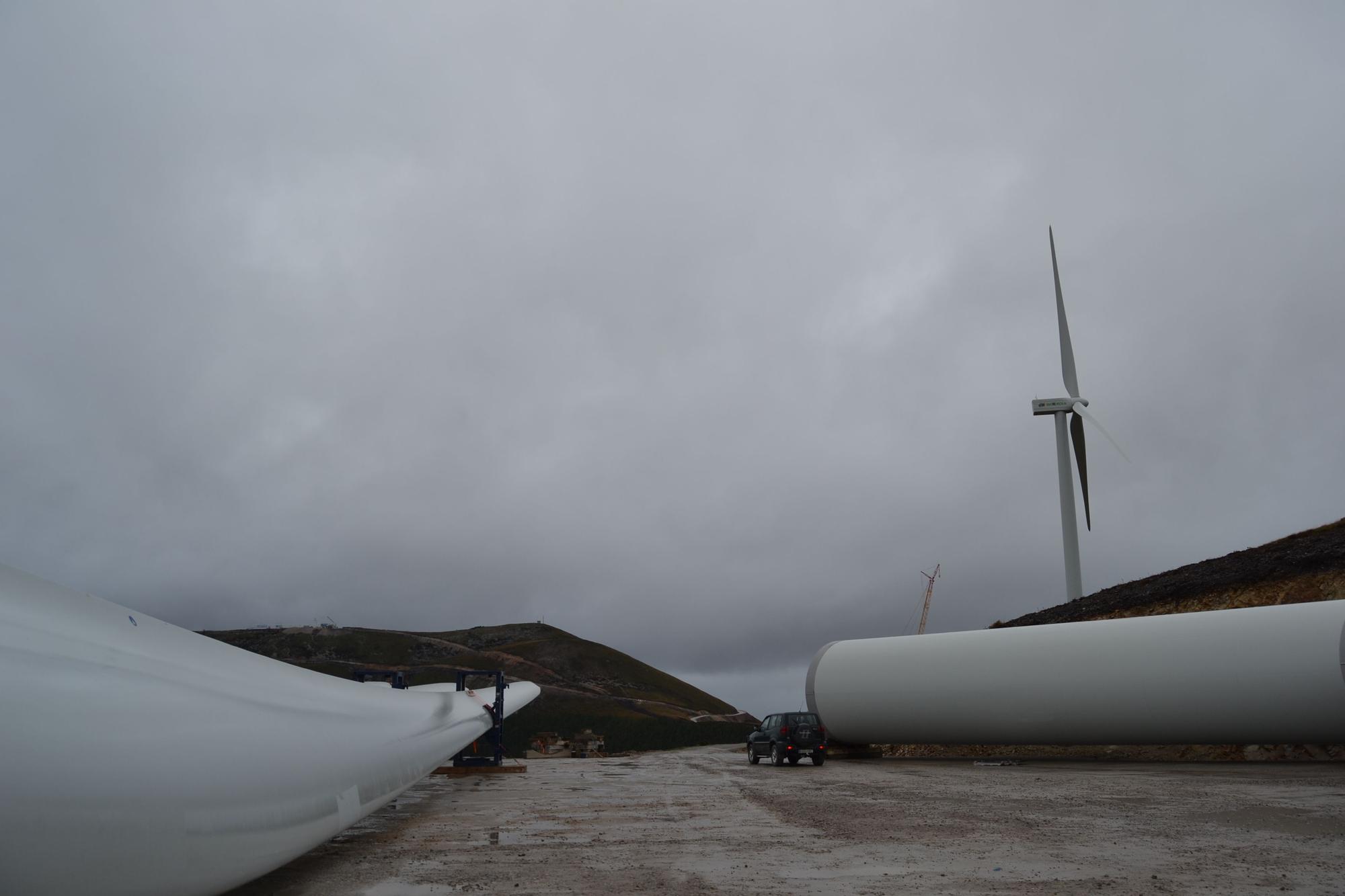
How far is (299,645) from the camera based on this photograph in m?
151

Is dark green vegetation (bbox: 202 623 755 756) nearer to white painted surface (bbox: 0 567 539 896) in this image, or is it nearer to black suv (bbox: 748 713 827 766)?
black suv (bbox: 748 713 827 766)

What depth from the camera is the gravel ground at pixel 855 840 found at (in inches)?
330

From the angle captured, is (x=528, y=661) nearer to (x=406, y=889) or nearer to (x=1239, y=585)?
(x=1239, y=585)

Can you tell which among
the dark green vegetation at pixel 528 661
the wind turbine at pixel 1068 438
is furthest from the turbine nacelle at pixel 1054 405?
the dark green vegetation at pixel 528 661

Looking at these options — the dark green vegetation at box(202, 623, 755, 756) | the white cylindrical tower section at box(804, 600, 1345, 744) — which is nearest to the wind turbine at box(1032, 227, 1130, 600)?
the white cylindrical tower section at box(804, 600, 1345, 744)

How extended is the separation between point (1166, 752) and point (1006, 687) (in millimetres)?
6695

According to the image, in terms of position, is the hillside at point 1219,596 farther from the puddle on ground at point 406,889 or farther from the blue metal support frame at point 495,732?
the puddle on ground at point 406,889

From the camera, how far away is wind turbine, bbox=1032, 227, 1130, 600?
45312 mm

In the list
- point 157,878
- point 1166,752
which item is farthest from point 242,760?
point 1166,752

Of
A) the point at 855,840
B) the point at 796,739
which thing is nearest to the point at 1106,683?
the point at 796,739

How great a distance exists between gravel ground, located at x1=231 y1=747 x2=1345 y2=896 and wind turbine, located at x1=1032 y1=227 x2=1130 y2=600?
84.6 ft

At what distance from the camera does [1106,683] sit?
25016 millimetres

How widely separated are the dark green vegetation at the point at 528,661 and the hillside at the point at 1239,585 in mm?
79973

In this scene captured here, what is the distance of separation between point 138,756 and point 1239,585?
40.6 meters
